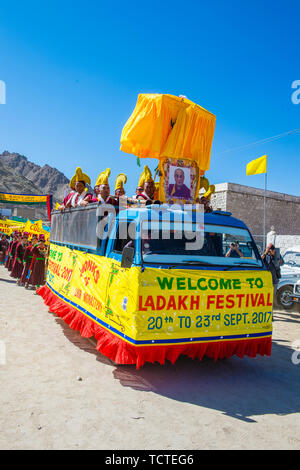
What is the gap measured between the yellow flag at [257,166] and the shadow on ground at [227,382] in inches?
492

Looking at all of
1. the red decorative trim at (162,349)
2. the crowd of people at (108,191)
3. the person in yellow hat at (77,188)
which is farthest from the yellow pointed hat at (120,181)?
the red decorative trim at (162,349)

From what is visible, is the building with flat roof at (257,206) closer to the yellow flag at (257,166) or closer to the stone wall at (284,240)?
the stone wall at (284,240)

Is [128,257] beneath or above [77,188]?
beneath

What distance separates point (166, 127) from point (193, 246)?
2429 millimetres

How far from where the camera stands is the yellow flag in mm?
16938

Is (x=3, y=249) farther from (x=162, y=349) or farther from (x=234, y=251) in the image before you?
(x=162, y=349)

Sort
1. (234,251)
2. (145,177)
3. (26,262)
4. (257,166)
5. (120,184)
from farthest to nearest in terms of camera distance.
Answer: (257,166) → (26,262) → (120,184) → (145,177) → (234,251)

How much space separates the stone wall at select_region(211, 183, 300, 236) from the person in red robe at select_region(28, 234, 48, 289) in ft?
44.6

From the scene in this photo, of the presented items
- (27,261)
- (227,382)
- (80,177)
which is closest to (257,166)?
(27,261)

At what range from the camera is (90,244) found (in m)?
5.98

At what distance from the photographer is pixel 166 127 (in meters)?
6.54

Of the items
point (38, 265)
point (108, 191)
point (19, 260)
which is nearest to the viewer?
point (108, 191)

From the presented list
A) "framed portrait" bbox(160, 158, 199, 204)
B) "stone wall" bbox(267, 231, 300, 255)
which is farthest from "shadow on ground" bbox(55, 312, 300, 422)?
"stone wall" bbox(267, 231, 300, 255)
